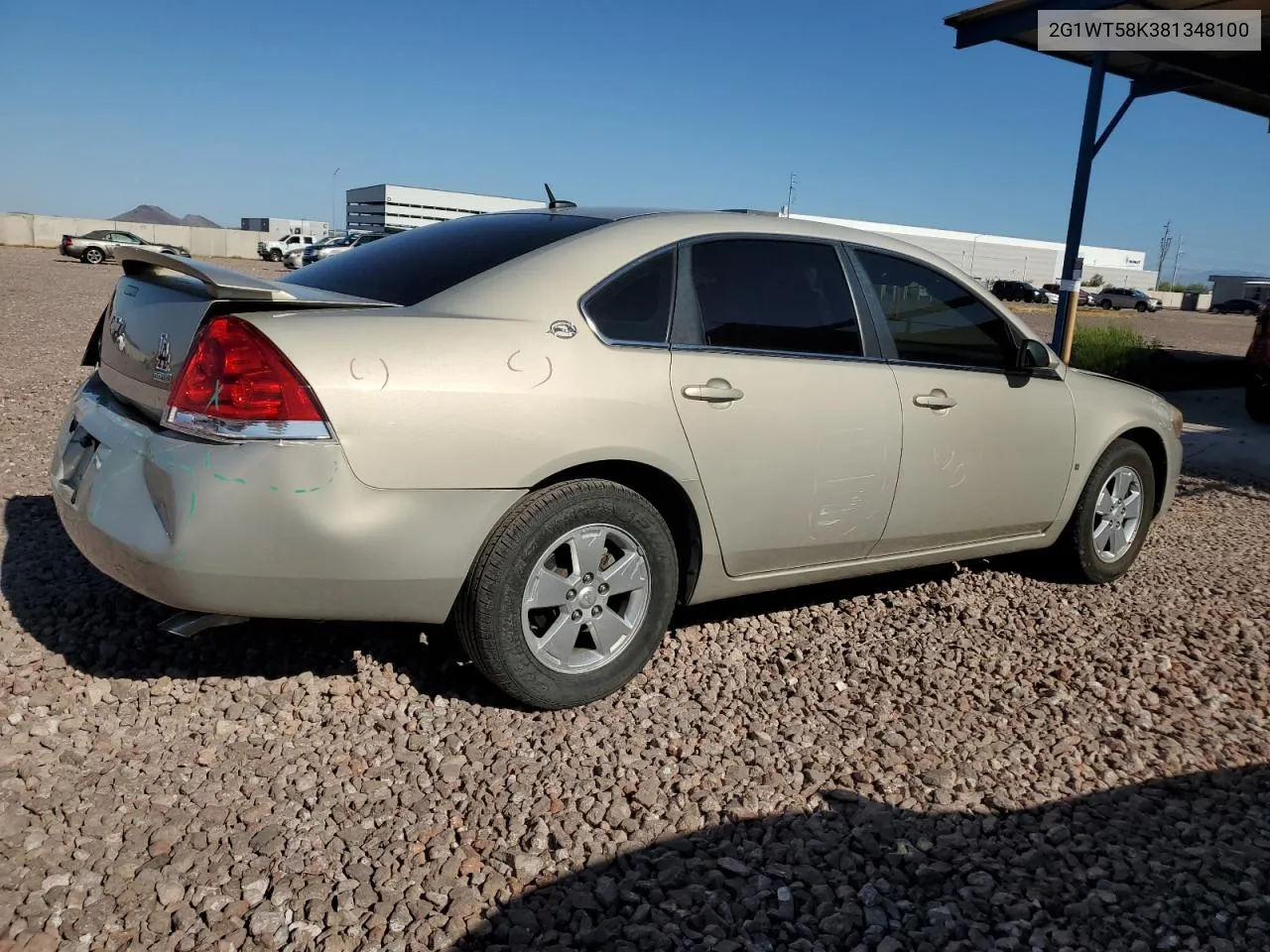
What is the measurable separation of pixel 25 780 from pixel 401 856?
1064 millimetres

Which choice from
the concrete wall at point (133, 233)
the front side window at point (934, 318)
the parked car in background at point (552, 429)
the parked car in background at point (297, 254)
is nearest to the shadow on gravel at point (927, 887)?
the parked car in background at point (552, 429)

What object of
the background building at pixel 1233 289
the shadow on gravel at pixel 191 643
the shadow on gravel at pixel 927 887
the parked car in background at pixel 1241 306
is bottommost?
the shadow on gravel at pixel 927 887

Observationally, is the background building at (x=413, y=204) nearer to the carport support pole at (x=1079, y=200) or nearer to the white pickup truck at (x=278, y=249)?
the white pickup truck at (x=278, y=249)

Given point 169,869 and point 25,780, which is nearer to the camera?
point 169,869

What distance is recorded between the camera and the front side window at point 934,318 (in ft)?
13.4

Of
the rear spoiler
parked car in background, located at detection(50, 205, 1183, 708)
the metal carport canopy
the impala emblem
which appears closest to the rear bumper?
parked car in background, located at detection(50, 205, 1183, 708)

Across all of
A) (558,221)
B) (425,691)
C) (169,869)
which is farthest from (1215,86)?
(169,869)

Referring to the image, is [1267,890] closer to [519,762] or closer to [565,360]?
[519,762]

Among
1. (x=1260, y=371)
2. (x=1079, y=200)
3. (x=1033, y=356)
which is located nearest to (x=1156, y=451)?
(x=1033, y=356)

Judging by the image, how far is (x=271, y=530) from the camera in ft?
9.01

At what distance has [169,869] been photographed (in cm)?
241

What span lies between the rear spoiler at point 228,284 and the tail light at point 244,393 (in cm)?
10

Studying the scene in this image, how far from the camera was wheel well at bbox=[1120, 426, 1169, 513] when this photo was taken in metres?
5.09

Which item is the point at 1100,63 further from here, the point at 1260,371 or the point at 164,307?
the point at 164,307
